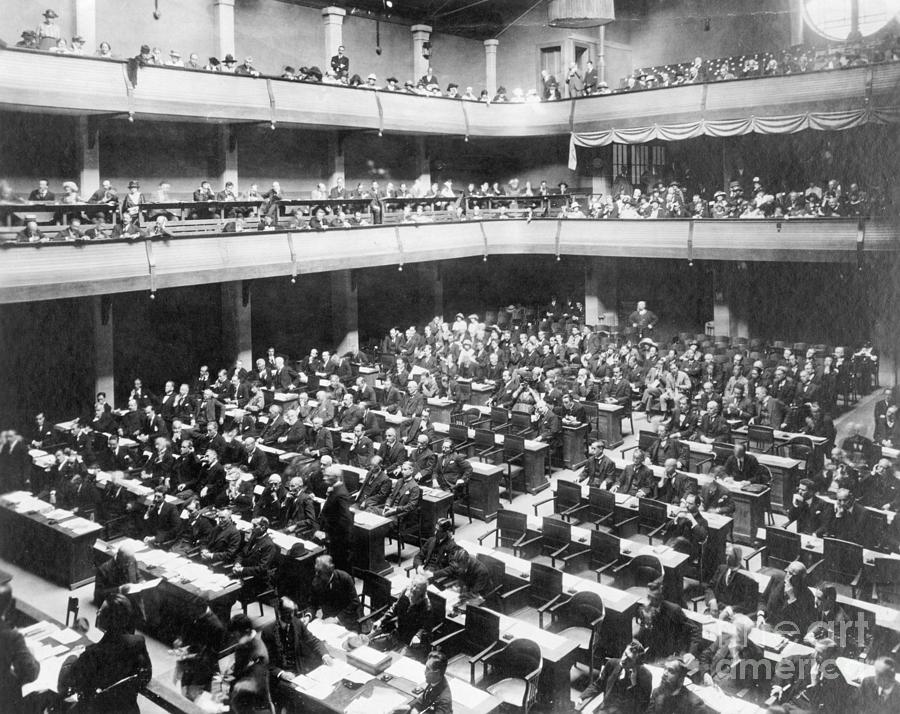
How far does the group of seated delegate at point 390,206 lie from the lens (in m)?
17.5

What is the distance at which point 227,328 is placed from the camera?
22.7 meters

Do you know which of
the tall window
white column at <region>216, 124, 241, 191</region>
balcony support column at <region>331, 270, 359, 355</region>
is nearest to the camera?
the tall window

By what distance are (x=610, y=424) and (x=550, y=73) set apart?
17272mm

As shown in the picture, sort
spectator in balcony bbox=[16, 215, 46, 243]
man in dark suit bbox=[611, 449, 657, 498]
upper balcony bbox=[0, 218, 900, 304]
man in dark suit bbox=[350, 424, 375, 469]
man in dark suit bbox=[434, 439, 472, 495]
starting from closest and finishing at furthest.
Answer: man in dark suit bbox=[611, 449, 657, 498], man in dark suit bbox=[434, 439, 472, 495], man in dark suit bbox=[350, 424, 375, 469], spectator in balcony bbox=[16, 215, 46, 243], upper balcony bbox=[0, 218, 900, 304]

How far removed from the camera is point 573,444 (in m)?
15.9

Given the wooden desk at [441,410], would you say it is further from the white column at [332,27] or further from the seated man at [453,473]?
the white column at [332,27]

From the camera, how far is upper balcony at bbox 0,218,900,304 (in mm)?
16438

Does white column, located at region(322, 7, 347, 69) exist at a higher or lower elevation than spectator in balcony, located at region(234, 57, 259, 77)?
higher

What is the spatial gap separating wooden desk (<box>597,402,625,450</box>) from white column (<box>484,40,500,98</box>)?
1734cm

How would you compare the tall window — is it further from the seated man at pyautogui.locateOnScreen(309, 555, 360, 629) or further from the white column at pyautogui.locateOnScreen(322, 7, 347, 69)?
the seated man at pyautogui.locateOnScreen(309, 555, 360, 629)

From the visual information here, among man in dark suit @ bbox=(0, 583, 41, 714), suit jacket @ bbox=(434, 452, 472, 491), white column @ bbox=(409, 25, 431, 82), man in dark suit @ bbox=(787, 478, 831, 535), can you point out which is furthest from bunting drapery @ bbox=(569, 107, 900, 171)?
man in dark suit @ bbox=(0, 583, 41, 714)

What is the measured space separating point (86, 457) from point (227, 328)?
26.9 feet

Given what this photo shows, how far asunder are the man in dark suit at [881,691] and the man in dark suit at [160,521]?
9.17m

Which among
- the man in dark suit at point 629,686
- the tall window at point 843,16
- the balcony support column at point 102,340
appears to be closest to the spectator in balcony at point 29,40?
the balcony support column at point 102,340
